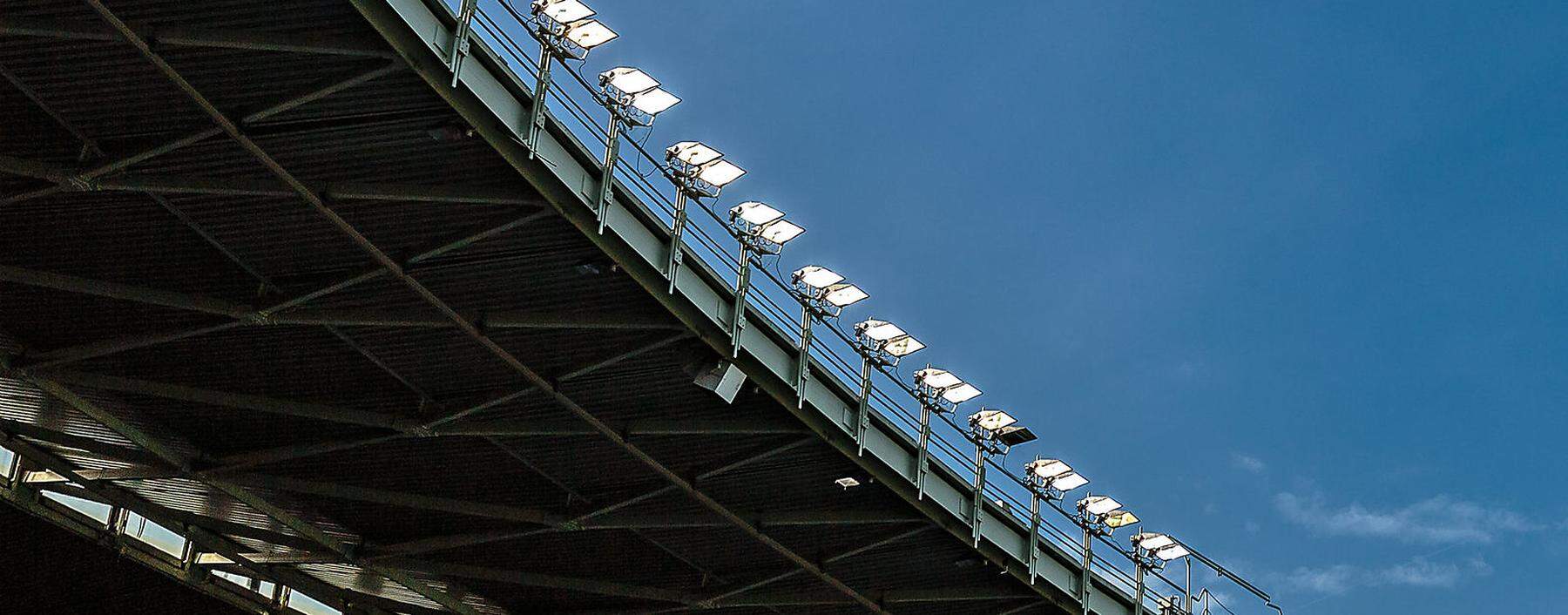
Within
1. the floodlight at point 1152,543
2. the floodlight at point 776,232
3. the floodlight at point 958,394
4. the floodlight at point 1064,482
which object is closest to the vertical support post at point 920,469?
the floodlight at point 958,394

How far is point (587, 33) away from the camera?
29.0 m

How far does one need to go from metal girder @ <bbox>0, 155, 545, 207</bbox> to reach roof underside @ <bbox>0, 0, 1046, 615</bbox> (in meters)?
0.06

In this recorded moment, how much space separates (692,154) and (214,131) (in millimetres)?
9935

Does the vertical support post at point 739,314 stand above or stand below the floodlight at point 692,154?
below

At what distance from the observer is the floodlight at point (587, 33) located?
28.9 meters

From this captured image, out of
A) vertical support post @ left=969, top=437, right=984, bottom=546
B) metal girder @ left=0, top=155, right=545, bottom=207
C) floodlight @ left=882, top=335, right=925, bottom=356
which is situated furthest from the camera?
vertical support post @ left=969, top=437, right=984, bottom=546

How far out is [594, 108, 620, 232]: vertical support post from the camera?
2853 centimetres

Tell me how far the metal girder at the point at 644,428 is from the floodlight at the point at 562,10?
8788mm

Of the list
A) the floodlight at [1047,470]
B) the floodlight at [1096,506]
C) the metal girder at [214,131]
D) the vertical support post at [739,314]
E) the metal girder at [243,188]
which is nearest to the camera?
the metal girder at [214,131]

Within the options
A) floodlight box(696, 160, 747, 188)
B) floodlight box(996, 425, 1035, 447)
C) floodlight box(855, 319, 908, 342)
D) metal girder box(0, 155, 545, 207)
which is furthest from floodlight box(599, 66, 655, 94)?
floodlight box(996, 425, 1035, 447)

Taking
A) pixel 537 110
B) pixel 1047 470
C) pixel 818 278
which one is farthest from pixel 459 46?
pixel 1047 470

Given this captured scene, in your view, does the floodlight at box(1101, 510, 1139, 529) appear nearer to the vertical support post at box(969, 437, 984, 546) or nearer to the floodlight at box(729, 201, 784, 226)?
the vertical support post at box(969, 437, 984, 546)

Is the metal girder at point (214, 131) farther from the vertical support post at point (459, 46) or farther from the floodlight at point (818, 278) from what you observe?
the floodlight at point (818, 278)

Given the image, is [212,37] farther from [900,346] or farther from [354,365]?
[900,346]
